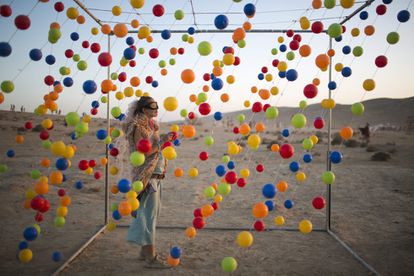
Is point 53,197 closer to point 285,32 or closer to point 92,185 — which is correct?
point 92,185

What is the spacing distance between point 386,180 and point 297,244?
21.9ft

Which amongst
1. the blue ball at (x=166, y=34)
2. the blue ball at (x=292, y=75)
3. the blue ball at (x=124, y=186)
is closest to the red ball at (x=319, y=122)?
the blue ball at (x=292, y=75)

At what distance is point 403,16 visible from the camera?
310 cm

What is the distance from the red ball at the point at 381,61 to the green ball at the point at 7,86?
3779 mm

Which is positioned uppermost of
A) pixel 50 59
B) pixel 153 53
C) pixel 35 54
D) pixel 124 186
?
pixel 153 53

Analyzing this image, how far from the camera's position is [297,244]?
14.9 ft

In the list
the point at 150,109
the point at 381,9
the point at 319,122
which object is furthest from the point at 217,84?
the point at 381,9

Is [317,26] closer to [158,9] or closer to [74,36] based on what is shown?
[158,9]

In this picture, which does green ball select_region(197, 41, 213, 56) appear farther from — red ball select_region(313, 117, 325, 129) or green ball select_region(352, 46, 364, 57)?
green ball select_region(352, 46, 364, 57)

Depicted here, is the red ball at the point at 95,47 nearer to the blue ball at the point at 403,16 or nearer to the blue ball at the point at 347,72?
the blue ball at the point at 347,72

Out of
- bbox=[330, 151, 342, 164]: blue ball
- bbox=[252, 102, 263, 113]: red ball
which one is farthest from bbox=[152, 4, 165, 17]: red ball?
bbox=[330, 151, 342, 164]: blue ball

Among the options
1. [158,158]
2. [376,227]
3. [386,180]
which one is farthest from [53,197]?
→ [386,180]

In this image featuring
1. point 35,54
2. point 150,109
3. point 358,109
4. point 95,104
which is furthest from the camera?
point 95,104

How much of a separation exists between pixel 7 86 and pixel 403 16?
4073 mm
